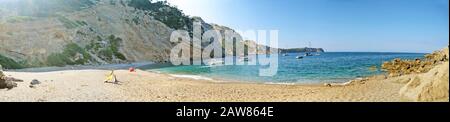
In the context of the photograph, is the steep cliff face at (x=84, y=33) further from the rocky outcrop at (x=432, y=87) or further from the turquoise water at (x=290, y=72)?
the rocky outcrop at (x=432, y=87)

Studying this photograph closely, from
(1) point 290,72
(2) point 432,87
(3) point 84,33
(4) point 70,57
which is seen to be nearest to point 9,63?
(4) point 70,57

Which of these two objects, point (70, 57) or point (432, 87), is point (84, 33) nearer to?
point (70, 57)

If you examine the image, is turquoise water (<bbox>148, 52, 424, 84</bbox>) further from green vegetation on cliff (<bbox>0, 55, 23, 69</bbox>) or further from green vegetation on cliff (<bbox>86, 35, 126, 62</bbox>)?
green vegetation on cliff (<bbox>0, 55, 23, 69</bbox>)

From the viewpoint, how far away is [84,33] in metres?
52.8

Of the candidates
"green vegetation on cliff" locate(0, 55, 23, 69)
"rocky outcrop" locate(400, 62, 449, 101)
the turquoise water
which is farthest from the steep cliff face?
"rocky outcrop" locate(400, 62, 449, 101)

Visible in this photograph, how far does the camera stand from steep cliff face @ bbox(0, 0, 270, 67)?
139ft

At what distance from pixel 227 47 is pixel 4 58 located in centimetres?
7785

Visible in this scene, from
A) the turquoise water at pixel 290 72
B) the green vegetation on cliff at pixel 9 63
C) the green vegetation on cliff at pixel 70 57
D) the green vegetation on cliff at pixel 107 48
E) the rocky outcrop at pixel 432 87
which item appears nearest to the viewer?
the rocky outcrop at pixel 432 87

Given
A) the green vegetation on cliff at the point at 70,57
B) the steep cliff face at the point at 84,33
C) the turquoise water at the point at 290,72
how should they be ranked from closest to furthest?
1. the turquoise water at the point at 290,72
2. the steep cliff face at the point at 84,33
3. the green vegetation on cliff at the point at 70,57

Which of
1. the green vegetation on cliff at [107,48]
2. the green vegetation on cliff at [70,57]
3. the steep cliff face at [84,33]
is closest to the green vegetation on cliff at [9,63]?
the steep cliff face at [84,33]

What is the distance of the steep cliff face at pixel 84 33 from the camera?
42312mm

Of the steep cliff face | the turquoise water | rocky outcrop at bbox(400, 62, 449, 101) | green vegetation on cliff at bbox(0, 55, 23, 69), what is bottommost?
the turquoise water

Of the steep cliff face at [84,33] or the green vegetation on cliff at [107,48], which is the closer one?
the steep cliff face at [84,33]
